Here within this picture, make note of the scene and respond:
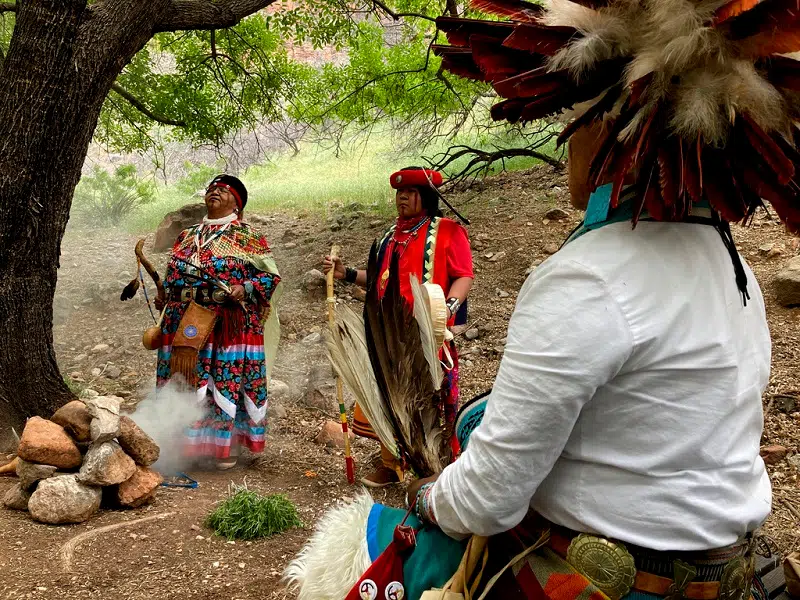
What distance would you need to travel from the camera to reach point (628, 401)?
121cm

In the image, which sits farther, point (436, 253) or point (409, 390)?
point (436, 253)

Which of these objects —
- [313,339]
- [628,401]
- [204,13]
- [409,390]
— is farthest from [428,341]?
[313,339]

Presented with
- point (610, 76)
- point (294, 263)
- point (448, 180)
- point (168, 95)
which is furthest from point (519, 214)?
point (610, 76)

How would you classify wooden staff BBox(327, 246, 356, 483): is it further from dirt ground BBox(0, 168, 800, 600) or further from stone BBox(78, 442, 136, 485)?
stone BBox(78, 442, 136, 485)

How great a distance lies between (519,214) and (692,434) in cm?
866

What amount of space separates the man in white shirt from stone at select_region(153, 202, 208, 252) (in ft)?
35.1

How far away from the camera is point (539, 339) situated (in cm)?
117

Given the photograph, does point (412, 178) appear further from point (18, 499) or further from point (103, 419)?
point (18, 499)

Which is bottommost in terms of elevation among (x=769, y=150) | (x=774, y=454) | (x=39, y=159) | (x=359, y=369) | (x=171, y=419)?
(x=774, y=454)

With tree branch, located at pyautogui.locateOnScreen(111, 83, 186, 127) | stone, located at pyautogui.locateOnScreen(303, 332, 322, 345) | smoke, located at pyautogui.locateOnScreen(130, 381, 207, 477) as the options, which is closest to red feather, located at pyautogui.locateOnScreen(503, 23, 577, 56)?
smoke, located at pyautogui.locateOnScreen(130, 381, 207, 477)

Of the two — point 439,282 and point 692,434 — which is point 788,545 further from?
point 692,434

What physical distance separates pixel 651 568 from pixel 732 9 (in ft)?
3.12

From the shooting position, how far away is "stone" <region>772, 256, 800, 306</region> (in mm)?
5695

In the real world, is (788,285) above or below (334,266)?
below
